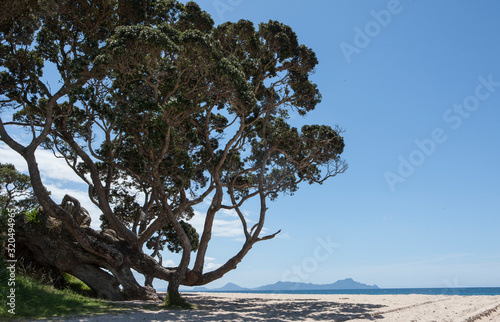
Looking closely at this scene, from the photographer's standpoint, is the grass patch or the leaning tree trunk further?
the leaning tree trunk

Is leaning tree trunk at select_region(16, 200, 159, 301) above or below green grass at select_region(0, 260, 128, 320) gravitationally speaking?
above

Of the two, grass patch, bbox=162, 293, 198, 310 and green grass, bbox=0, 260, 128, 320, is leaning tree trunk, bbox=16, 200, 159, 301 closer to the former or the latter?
grass patch, bbox=162, 293, 198, 310

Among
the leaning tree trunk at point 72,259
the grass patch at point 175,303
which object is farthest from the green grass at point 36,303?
the leaning tree trunk at point 72,259

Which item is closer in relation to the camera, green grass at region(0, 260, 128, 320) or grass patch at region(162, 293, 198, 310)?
green grass at region(0, 260, 128, 320)

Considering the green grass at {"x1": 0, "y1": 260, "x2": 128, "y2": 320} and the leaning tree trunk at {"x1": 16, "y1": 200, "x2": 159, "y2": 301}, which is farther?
the leaning tree trunk at {"x1": 16, "y1": 200, "x2": 159, "y2": 301}

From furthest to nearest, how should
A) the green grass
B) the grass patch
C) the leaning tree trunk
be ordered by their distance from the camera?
1. the leaning tree trunk
2. the grass patch
3. the green grass

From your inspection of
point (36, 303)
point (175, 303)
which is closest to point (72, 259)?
point (175, 303)

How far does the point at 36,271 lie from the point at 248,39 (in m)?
14.1

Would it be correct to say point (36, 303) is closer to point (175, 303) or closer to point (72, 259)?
point (175, 303)

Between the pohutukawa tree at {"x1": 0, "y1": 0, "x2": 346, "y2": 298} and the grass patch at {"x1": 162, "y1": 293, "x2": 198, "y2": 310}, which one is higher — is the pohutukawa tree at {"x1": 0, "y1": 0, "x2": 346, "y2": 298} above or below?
above

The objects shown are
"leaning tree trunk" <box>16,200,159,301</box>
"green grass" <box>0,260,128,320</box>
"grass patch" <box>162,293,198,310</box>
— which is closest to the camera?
"green grass" <box>0,260,128,320</box>

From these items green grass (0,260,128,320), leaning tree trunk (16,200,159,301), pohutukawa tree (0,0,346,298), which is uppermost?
pohutukawa tree (0,0,346,298)

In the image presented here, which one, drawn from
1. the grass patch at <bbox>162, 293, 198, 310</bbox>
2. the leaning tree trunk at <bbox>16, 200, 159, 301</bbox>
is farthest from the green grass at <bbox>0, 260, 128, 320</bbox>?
the leaning tree trunk at <bbox>16, 200, 159, 301</bbox>

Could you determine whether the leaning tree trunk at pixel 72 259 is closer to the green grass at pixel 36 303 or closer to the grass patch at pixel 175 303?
the grass patch at pixel 175 303
